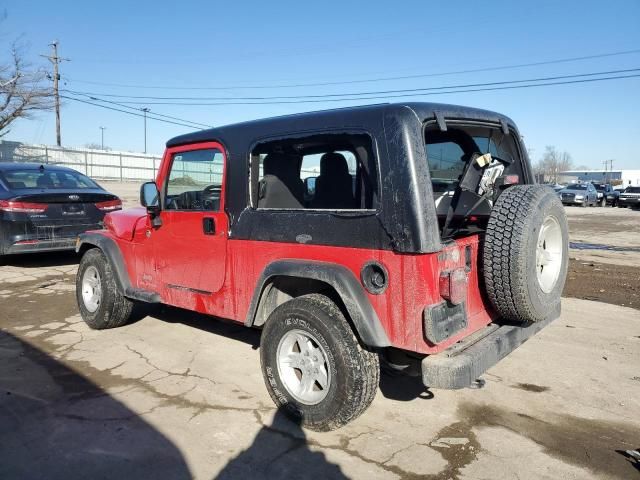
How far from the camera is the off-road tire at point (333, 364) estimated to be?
3.02 m

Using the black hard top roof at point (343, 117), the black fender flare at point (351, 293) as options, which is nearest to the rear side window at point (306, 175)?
the black hard top roof at point (343, 117)

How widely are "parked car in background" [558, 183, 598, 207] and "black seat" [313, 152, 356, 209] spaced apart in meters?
33.3

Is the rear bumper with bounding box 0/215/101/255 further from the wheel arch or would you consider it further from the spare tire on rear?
the spare tire on rear

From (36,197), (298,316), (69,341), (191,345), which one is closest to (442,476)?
(298,316)

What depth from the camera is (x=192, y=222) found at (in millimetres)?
4148

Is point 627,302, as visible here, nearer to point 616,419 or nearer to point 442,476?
point 616,419

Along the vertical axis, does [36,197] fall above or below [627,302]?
above

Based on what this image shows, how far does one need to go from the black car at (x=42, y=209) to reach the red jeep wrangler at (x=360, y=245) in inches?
172

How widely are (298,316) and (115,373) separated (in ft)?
6.51

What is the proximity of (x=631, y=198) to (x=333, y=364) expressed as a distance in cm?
3566

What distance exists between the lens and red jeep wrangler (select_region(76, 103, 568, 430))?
2865mm

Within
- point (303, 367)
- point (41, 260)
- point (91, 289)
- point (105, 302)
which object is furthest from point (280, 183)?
point (41, 260)

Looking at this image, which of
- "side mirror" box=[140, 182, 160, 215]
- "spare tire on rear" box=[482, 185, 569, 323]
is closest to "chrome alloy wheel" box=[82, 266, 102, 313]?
"side mirror" box=[140, 182, 160, 215]

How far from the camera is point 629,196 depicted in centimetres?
3278
